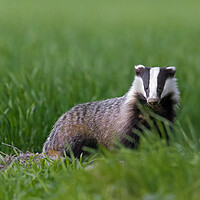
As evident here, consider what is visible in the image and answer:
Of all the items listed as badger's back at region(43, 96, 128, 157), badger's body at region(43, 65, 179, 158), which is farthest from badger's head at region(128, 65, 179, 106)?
badger's back at region(43, 96, 128, 157)

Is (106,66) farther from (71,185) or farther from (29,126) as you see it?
(71,185)

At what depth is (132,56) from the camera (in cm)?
946

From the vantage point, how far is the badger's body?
489 centimetres

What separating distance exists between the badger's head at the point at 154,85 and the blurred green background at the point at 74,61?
42 cm

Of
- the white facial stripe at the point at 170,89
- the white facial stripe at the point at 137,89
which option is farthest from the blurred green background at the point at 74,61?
the white facial stripe at the point at 137,89

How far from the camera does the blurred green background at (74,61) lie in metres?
5.84

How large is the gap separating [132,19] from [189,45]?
20.1 feet

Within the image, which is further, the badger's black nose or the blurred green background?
the blurred green background

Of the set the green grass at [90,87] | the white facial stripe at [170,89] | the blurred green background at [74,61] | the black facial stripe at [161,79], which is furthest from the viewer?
the blurred green background at [74,61]

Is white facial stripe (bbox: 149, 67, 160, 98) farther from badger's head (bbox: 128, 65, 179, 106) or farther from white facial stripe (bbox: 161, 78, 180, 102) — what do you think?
white facial stripe (bbox: 161, 78, 180, 102)

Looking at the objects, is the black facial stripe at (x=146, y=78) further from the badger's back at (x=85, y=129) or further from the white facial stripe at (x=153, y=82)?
the badger's back at (x=85, y=129)

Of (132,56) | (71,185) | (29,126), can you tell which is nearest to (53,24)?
(132,56)

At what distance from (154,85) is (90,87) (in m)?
2.25

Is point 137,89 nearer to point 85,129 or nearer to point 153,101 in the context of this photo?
point 153,101
